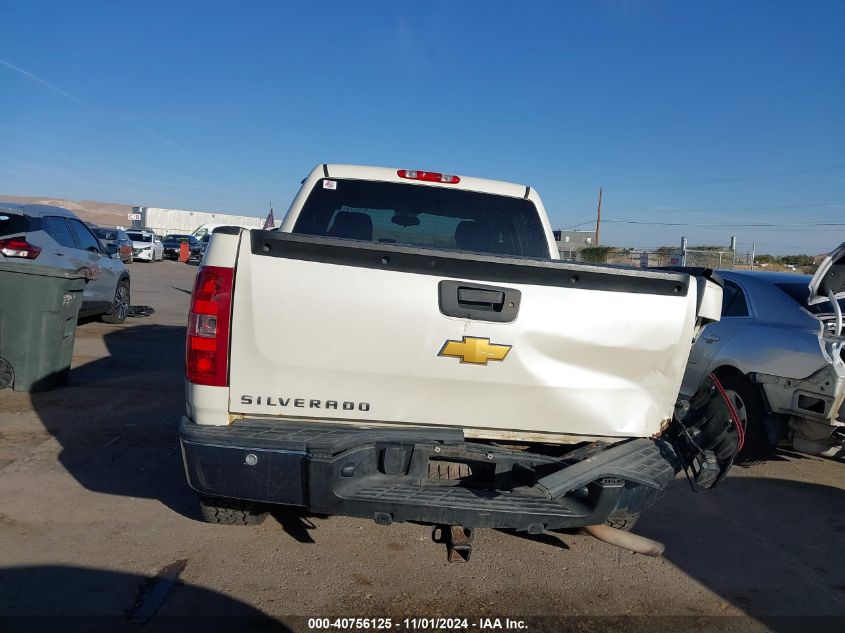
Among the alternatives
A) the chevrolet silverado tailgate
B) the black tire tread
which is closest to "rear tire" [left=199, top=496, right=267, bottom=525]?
the chevrolet silverado tailgate

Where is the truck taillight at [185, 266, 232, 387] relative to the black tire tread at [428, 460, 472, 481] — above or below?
above

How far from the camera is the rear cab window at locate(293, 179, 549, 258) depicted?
14.4 feet

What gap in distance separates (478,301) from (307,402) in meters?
0.92

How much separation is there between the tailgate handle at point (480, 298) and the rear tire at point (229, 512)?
1.66m

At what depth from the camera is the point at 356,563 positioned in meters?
3.66

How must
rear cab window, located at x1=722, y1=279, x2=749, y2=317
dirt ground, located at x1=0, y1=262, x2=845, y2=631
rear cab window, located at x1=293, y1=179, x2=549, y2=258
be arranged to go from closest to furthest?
dirt ground, located at x1=0, y1=262, x2=845, y2=631
rear cab window, located at x1=293, y1=179, x2=549, y2=258
rear cab window, located at x1=722, y1=279, x2=749, y2=317

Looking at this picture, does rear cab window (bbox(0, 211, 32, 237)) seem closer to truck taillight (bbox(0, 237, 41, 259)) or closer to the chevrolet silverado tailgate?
truck taillight (bbox(0, 237, 41, 259))

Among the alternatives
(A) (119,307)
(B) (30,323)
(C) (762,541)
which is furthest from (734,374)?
(A) (119,307)

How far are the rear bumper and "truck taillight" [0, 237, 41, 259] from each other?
7.11 meters

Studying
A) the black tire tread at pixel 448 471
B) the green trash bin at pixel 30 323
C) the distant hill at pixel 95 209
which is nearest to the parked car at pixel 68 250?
the green trash bin at pixel 30 323

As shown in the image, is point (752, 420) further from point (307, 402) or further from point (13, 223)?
point (13, 223)

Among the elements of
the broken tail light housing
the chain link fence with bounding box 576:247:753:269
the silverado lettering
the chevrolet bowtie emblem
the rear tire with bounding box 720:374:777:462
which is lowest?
the rear tire with bounding box 720:374:777:462

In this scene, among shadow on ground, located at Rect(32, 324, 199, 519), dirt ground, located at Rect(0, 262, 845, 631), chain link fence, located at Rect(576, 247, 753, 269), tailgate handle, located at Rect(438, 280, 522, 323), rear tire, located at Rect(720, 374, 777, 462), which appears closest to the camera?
tailgate handle, located at Rect(438, 280, 522, 323)

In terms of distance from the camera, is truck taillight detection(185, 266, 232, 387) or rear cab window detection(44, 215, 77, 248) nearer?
truck taillight detection(185, 266, 232, 387)
